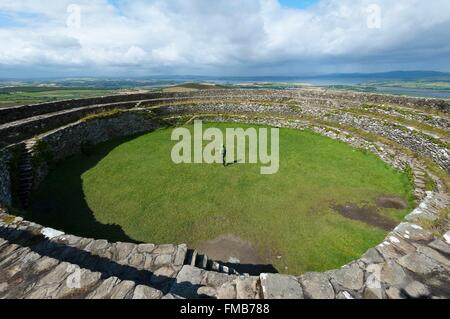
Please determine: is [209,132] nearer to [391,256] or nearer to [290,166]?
[290,166]

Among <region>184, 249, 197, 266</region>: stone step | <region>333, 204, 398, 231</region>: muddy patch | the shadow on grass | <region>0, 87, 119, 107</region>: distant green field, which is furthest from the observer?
<region>0, 87, 119, 107</region>: distant green field

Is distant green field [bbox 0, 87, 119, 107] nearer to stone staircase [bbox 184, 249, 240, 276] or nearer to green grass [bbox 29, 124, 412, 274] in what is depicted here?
green grass [bbox 29, 124, 412, 274]

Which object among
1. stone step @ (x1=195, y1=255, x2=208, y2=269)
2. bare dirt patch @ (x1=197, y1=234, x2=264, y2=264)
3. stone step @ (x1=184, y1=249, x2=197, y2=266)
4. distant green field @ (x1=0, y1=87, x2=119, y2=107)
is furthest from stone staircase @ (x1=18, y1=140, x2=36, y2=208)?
distant green field @ (x1=0, y1=87, x2=119, y2=107)

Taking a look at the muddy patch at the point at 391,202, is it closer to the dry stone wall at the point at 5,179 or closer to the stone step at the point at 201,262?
the stone step at the point at 201,262

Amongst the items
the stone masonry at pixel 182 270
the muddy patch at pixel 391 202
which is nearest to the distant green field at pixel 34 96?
the stone masonry at pixel 182 270

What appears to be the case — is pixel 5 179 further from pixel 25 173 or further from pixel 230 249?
pixel 230 249

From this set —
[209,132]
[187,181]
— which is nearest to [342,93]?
[209,132]

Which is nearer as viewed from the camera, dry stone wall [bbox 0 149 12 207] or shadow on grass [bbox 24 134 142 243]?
shadow on grass [bbox 24 134 142 243]

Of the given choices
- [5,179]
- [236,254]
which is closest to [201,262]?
[236,254]
